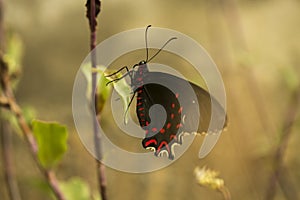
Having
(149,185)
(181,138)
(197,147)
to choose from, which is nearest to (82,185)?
(181,138)

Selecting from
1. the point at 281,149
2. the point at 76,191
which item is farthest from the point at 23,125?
the point at 281,149

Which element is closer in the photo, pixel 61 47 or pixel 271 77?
pixel 61 47

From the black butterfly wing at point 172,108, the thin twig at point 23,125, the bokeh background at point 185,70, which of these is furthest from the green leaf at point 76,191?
the bokeh background at point 185,70

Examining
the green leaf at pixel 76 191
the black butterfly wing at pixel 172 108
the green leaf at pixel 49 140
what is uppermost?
the black butterfly wing at pixel 172 108

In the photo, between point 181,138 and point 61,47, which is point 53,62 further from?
point 181,138

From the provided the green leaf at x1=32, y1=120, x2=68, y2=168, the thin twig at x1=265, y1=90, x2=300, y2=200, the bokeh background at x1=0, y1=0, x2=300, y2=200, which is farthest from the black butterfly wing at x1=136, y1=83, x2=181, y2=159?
the bokeh background at x1=0, y1=0, x2=300, y2=200

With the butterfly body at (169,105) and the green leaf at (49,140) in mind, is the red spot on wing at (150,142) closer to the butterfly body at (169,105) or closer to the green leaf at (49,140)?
the butterfly body at (169,105)
